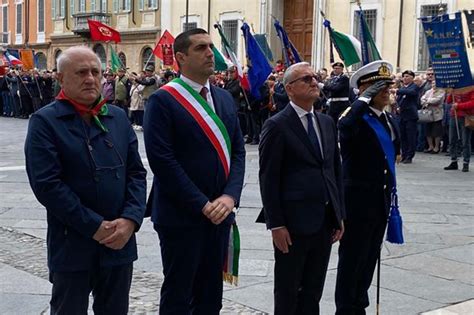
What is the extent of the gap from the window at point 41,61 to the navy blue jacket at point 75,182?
43.1 metres

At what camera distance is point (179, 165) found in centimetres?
365

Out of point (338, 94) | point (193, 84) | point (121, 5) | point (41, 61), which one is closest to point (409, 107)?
point (338, 94)

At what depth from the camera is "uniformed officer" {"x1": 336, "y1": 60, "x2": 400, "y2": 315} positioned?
4301 millimetres

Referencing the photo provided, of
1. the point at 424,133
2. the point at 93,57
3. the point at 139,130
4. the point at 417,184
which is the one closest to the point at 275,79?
the point at 424,133

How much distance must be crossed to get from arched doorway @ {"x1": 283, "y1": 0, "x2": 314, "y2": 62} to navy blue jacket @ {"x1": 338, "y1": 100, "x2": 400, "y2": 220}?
2377 cm

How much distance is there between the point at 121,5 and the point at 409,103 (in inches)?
1051

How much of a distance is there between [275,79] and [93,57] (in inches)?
557

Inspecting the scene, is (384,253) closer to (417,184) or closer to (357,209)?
(357,209)

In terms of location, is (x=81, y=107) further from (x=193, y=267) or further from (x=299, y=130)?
(x=299, y=130)

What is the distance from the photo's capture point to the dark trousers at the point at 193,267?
147 inches

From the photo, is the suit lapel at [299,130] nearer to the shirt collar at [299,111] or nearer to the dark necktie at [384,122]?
the shirt collar at [299,111]

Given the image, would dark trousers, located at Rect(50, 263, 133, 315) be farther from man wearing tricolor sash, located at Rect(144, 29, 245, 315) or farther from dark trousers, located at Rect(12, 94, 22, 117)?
dark trousers, located at Rect(12, 94, 22, 117)

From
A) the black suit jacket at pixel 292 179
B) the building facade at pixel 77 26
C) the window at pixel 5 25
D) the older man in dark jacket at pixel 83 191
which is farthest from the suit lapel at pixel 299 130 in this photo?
the window at pixel 5 25

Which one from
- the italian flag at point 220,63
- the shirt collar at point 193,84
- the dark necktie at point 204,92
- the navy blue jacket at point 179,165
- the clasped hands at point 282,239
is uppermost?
the italian flag at point 220,63
